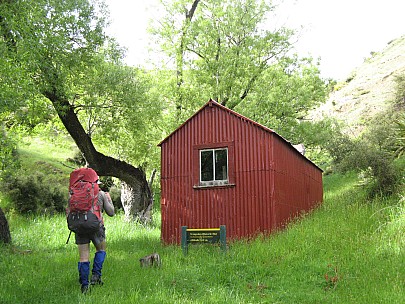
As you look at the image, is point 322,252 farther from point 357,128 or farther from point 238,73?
point 357,128

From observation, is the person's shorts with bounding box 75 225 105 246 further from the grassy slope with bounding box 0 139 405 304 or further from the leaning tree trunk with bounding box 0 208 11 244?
the leaning tree trunk with bounding box 0 208 11 244

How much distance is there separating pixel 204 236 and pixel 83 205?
463 cm

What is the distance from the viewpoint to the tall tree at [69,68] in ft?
40.0

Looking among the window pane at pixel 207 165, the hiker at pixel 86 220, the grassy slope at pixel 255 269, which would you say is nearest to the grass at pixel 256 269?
the grassy slope at pixel 255 269

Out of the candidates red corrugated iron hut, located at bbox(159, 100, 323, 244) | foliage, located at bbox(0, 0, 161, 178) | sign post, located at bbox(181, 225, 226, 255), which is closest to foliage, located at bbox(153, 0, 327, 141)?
foliage, located at bbox(0, 0, 161, 178)

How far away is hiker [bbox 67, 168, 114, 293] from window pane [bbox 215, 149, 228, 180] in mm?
6018

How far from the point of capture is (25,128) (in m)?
16.5

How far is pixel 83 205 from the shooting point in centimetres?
738

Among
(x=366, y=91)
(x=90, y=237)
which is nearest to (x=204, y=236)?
(x=90, y=237)

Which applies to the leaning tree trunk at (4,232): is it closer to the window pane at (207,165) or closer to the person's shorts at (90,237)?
→ the person's shorts at (90,237)

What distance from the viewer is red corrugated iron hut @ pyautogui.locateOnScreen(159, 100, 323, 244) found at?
503 inches

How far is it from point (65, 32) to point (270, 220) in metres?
9.57

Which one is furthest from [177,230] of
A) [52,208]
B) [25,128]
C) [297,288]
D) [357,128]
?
[357,128]

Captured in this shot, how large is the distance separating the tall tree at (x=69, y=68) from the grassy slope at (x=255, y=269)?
4.81 m
